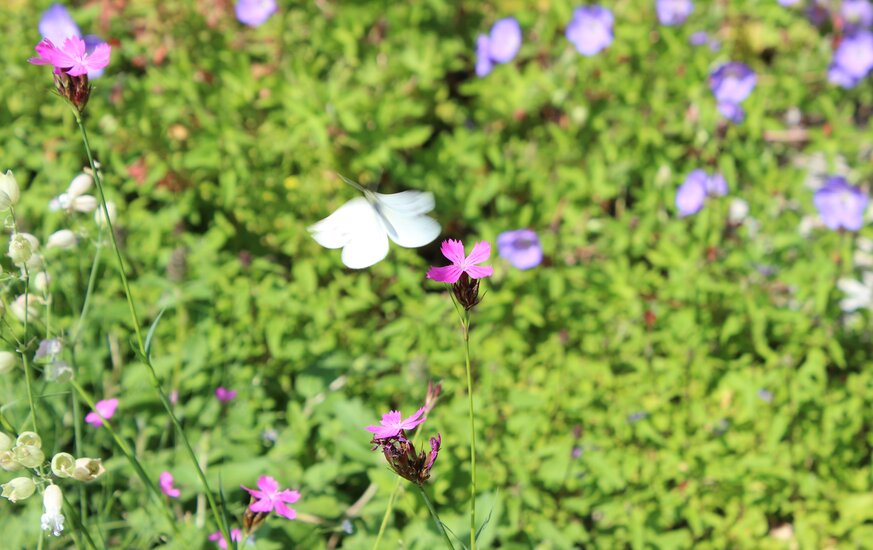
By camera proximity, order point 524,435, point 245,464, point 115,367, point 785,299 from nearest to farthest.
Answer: point 245,464
point 524,435
point 115,367
point 785,299

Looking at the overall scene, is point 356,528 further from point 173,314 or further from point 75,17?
point 75,17

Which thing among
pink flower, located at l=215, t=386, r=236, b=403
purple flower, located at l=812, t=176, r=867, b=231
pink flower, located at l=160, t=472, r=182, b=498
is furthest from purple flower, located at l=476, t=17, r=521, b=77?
pink flower, located at l=160, t=472, r=182, b=498

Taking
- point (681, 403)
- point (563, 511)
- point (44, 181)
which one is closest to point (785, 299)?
point (681, 403)

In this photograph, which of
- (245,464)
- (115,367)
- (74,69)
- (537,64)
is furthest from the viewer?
(537,64)

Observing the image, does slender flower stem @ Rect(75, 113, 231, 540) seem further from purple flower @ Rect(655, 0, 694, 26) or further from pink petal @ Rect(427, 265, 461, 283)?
purple flower @ Rect(655, 0, 694, 26)

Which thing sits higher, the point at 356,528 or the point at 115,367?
the point at 115,367
